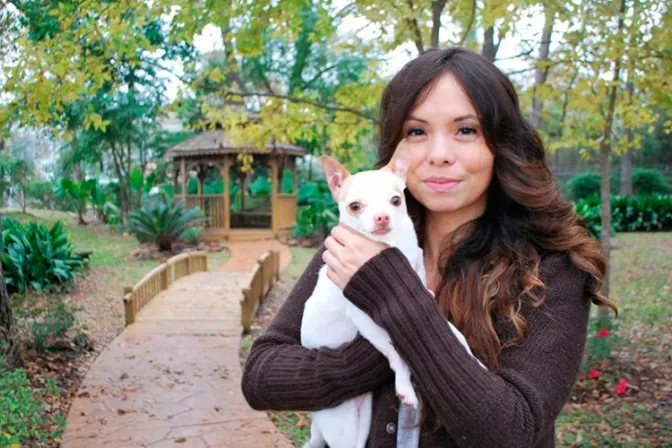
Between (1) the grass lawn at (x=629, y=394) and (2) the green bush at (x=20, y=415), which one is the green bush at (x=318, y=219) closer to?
(1) the grass lawn at (x=629, y=394)

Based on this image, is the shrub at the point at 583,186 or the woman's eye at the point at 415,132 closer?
the woman's eye at the point at 415,132

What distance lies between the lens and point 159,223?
15883 mm

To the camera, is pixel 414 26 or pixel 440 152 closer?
pixel 440 152

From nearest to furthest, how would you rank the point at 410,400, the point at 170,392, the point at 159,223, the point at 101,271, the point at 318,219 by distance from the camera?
the point at 410,400, the point at 170,392, the point at 101,271, the point at 159,223, the point at 318,219

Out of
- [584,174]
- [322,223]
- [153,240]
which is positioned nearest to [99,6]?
[153,240]

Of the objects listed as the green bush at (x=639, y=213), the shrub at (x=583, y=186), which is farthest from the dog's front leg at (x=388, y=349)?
the shrub at (x=583, y=186)

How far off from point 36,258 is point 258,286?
3611 mm

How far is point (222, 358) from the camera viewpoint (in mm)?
7426

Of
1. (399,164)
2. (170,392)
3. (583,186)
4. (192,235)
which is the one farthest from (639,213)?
(399,164)

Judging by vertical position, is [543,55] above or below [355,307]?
above

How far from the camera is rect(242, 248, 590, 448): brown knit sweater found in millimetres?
1396

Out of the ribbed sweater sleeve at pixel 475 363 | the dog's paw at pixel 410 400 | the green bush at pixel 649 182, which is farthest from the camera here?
the green bush at pixel 649 182

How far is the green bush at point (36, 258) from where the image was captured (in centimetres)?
865

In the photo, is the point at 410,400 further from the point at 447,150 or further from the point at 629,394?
the point at 629,394
